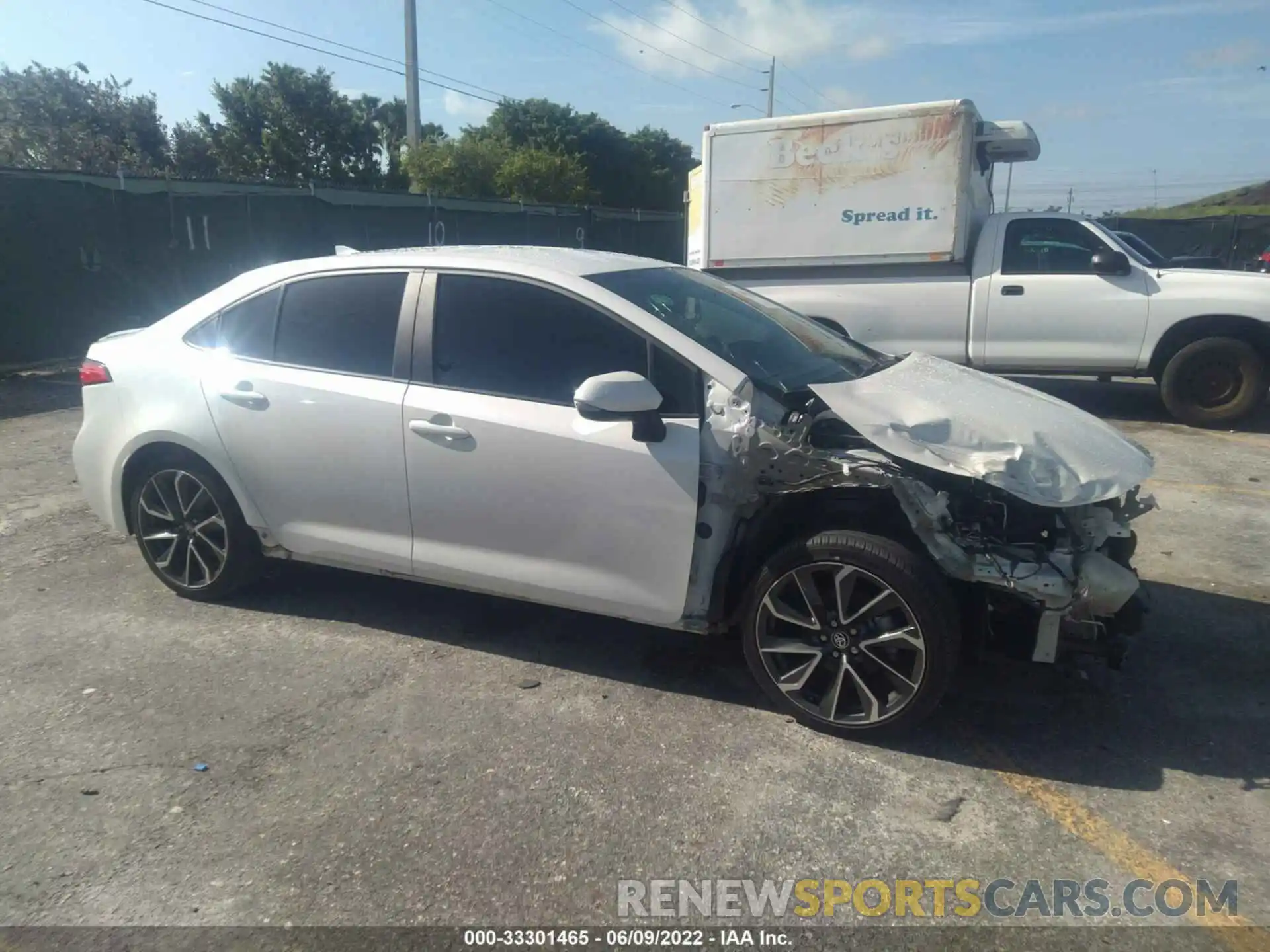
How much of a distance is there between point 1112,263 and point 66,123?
51326 millimetres

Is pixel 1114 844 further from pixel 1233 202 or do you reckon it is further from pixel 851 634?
pixel 1233 202

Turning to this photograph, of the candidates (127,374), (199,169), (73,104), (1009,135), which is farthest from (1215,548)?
(199,169)

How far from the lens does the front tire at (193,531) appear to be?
4.57m

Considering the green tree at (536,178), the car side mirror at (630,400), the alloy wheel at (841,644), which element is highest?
the green tree at (536,178)

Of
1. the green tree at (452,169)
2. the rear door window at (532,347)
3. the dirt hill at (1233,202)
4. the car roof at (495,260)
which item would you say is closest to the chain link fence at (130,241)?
the car roof at (495,260)

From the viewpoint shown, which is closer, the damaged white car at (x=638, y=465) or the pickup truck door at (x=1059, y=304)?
the damaged white car at (x=638, y=465)

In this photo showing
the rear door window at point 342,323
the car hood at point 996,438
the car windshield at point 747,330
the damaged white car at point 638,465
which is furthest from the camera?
the rear door window at point 342,323

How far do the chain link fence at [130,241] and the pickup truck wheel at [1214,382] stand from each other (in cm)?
1237

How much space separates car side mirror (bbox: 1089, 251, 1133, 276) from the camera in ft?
28.4

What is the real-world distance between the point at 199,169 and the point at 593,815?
60330mm

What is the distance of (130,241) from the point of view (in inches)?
537

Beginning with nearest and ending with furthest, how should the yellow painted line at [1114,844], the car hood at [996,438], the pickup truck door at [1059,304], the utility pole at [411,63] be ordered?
the yellow painted line at [1114,844] < the car hood at [996,438] < the pickup truck door at [1059,304] < the utility pole at [411,63]

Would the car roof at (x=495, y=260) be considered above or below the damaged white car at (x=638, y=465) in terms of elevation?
above

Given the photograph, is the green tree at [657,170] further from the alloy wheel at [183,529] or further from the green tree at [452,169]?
the alloy wheel at [183,529]
